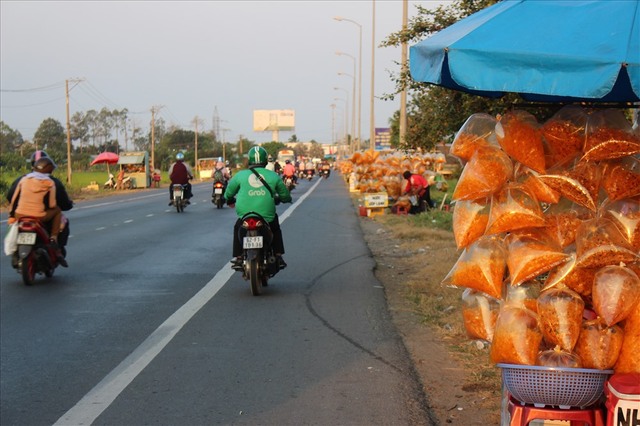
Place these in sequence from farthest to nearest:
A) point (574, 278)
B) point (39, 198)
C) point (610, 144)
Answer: point (39, 198), point (610, 144), point (574, 278)

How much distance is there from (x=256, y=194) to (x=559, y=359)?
7130 millimetres

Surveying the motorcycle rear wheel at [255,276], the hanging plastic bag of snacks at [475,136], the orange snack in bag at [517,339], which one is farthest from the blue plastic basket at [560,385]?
the motorcycle rear wheel at [255,276]

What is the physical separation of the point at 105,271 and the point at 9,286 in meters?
1.84

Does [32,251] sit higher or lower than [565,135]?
lower

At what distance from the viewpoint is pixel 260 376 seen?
6895mm

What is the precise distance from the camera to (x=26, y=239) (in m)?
11.6

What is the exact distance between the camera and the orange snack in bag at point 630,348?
4.11 metres

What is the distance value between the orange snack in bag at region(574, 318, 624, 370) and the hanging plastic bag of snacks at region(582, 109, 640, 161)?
95cm

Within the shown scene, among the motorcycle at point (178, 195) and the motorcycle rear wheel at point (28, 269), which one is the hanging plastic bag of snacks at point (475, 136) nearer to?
the motorcycle rear wheel at point (28, 269)

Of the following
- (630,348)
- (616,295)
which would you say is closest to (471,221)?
(616,295)

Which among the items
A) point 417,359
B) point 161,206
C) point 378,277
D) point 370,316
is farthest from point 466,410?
point 161,206

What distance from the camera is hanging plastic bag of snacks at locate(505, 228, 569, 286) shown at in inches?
178

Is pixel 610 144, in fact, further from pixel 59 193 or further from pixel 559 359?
pixel 59 193

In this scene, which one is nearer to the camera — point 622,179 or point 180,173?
point 622,179
